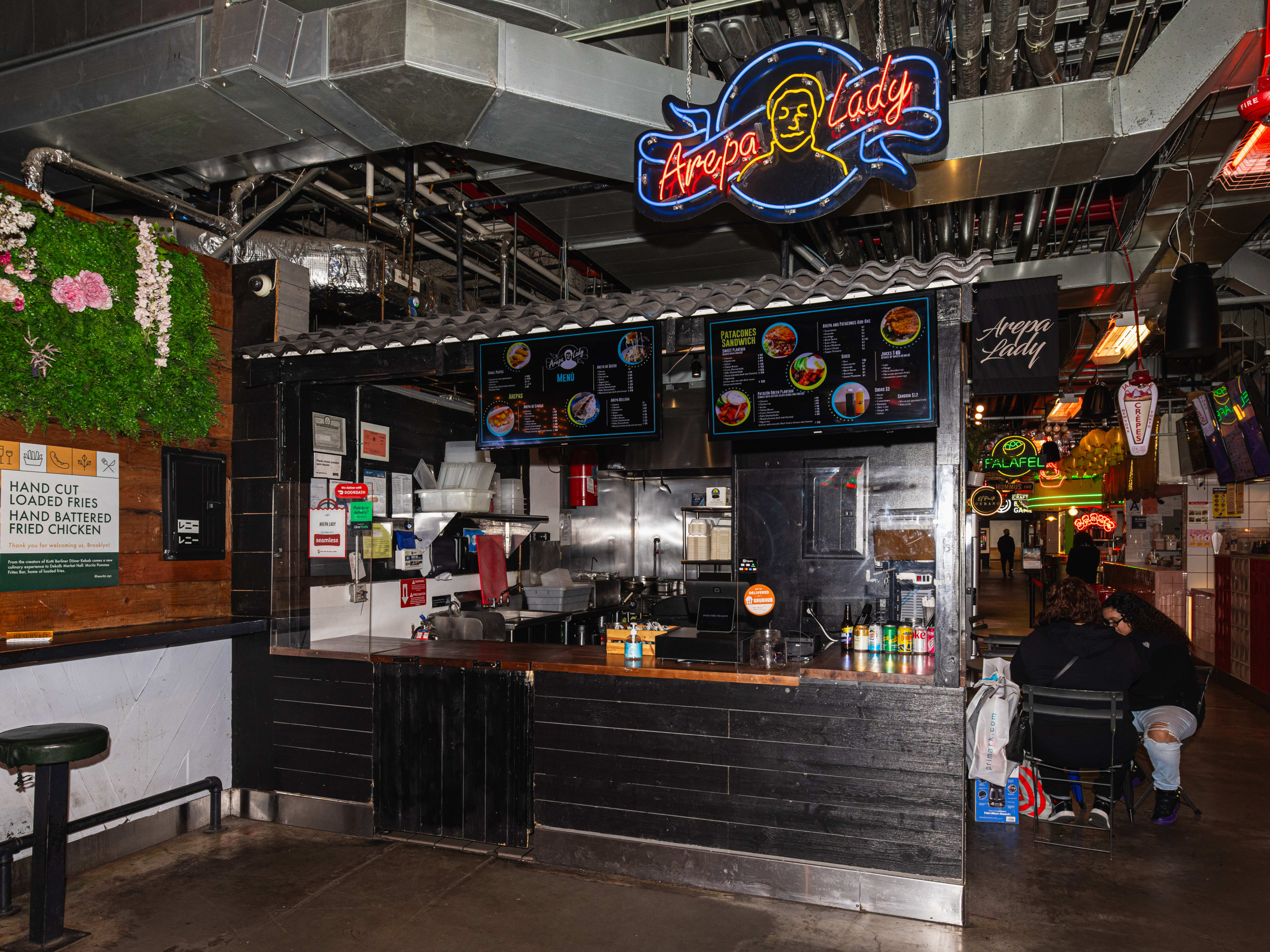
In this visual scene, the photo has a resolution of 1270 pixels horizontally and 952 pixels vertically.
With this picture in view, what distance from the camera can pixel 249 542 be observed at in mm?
5504

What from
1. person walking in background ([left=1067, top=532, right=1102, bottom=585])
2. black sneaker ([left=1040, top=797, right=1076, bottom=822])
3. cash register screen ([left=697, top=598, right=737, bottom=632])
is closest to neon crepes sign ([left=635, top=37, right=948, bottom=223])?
cash register screen ([left=697, top=598, right=737, bottom=632])

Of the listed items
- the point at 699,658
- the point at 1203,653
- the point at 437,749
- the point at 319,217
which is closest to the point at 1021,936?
the point at 699,658

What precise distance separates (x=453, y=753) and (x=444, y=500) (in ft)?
8.39

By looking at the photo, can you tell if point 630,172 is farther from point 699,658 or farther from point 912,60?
point 699,658

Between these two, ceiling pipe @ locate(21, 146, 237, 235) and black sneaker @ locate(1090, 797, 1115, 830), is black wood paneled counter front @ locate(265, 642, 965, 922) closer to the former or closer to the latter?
black sneaker @ locate(1090, 797, 1115, 830)

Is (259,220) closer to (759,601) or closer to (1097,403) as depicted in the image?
(759,601)

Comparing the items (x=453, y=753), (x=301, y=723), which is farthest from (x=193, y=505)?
(x=453, y=753)

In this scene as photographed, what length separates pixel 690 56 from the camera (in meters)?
4.18

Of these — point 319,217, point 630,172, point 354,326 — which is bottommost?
point 354,326

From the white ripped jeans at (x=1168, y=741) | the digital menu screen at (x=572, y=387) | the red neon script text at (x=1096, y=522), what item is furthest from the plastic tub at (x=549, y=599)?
the red neon script text at (x=1096, y=522)

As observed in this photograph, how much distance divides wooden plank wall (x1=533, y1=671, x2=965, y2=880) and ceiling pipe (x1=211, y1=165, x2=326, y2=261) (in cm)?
353

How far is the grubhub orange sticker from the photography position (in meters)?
4.69

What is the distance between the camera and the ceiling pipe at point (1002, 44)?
151 inches

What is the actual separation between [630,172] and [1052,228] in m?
3.92
